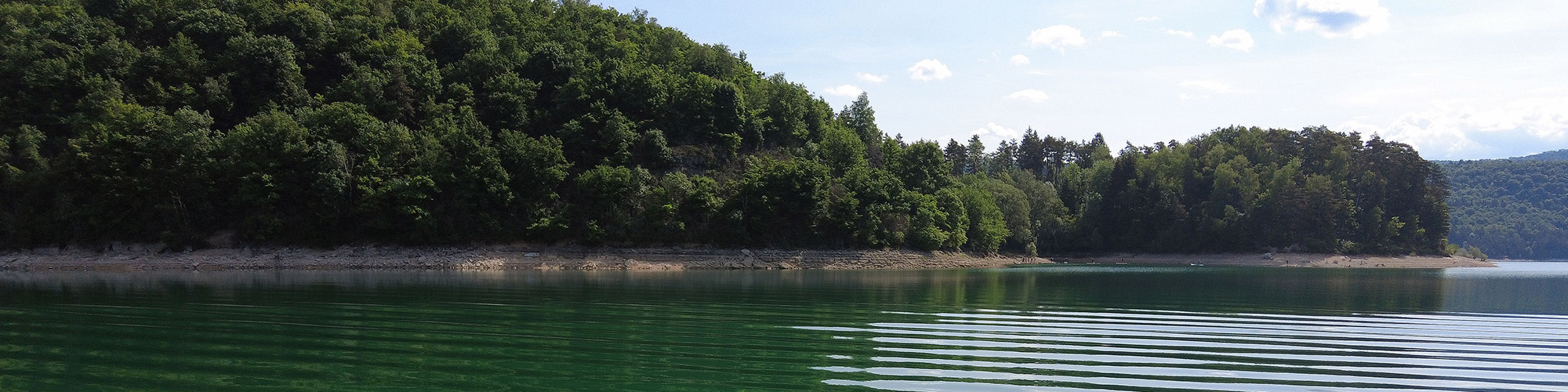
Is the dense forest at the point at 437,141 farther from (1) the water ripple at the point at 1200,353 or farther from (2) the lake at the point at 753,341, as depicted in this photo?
(1) the water ripple at the point at 1200,353

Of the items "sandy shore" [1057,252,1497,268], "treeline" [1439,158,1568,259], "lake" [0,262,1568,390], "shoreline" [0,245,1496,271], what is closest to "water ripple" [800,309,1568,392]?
"lake" [0,262,1568,390]

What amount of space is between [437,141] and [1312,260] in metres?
93.0

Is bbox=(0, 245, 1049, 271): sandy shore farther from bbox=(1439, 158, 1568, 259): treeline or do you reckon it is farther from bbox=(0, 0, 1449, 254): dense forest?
bbox=(1439, 158, 1568, 259): treeline

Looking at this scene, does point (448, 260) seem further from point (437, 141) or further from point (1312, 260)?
point (1312, 260)

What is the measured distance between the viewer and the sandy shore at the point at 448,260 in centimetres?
6194

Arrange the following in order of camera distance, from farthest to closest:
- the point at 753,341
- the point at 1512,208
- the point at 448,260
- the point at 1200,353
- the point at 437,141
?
the point at 1512,208, the point at 437,141, the point at 448,260, the point at 753,341, the point at 1200,353

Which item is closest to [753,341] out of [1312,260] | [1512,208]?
[1312,260]

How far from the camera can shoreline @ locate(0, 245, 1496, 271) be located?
2441 inches

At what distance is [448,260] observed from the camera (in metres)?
67.1

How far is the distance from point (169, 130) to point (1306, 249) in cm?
11299

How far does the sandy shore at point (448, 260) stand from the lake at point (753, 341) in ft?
97.1

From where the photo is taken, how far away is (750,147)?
290ft

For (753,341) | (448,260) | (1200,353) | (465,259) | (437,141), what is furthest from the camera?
(437,141)

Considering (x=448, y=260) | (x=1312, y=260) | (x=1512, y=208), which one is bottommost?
(x=1312, y=260)
